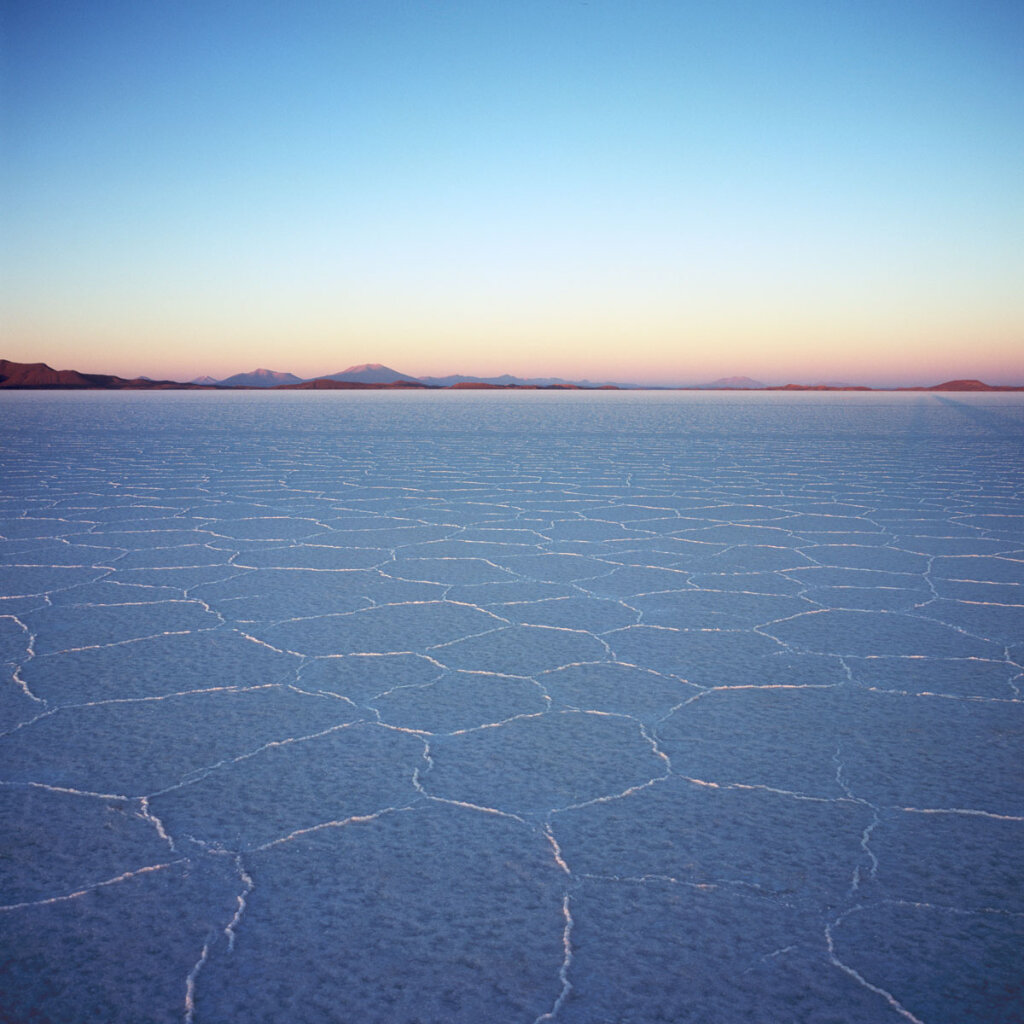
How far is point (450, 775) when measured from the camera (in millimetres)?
1483

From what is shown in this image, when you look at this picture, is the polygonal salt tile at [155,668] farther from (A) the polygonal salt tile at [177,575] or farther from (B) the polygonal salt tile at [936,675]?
(B) the polygonal salt tile at [936,675]

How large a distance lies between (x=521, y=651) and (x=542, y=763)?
2.24 feet

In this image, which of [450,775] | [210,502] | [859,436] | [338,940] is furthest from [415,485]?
[859,436]

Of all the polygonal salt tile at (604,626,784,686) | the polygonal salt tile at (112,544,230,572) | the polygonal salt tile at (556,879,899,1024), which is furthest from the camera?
the polygonal salt tile at (112,544,230,572)

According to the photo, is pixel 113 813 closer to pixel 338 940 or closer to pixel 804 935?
pixel 338 940

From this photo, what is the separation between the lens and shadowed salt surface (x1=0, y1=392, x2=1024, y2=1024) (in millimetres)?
986

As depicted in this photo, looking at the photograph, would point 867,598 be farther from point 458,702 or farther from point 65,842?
point 65,842

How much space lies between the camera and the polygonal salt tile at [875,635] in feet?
7.29

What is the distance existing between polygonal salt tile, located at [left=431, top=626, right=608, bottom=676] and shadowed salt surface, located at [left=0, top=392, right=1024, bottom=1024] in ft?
0.05

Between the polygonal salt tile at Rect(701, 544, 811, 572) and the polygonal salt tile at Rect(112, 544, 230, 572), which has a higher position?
the polygonal salt tile at Rect(112, 544, 230, 572)

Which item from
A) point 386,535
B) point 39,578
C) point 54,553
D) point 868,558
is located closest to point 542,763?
point 39,578

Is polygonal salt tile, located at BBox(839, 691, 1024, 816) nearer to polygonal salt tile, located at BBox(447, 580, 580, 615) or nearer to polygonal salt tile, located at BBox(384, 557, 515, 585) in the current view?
polygonal salt tile, located at BBox(447, 580, 580, 615)

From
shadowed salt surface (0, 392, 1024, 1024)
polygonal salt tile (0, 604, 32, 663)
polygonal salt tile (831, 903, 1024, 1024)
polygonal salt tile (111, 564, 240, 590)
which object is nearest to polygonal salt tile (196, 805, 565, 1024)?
shadowed salt surface (0, 392, 1024, 1024)

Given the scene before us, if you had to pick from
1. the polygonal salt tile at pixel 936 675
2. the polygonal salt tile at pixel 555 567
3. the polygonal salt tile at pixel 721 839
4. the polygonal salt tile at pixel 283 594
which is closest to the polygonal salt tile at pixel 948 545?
the polygonal salt tile at pixel 555 567
